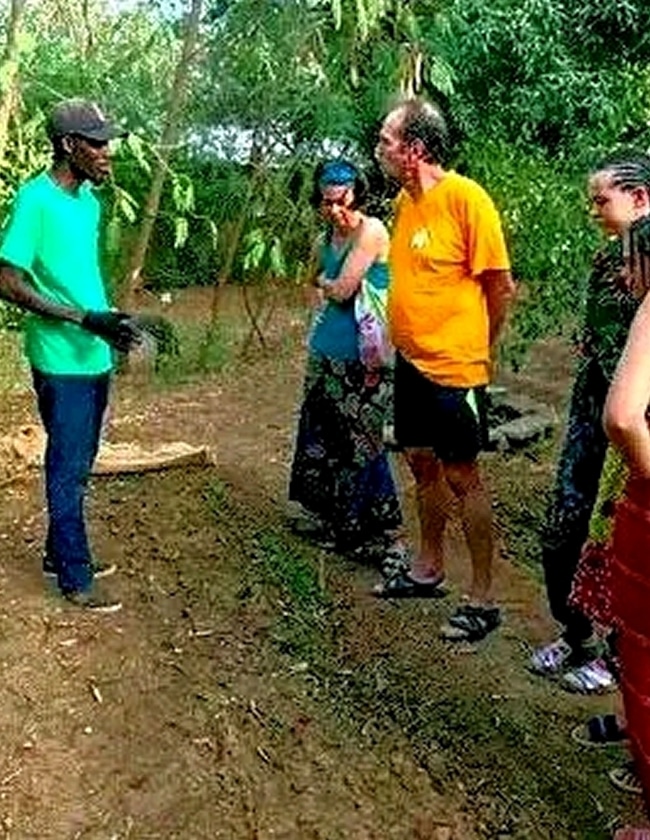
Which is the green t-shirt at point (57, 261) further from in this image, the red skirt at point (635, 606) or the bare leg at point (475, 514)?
the red skirt at point (635, 606)

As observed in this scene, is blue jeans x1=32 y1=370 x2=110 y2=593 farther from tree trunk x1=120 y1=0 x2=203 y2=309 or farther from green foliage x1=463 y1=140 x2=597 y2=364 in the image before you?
green foliage x1=463 y1=140 x2=597 y2=364

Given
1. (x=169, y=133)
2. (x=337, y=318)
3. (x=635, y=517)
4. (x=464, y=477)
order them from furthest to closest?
(x=169, y=133) → (x=337, y=318) → (x=464, y=477) → (x=635, y=517)

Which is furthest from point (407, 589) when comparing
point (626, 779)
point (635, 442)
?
point (635, 442)

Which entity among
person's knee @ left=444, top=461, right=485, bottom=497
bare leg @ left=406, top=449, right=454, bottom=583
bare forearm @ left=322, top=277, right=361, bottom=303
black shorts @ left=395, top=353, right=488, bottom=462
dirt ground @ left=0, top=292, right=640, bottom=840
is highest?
bare forearm @ left=322, top=277, right=361, bottom=303

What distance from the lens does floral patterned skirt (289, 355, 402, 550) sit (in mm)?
4879

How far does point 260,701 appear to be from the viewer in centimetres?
371

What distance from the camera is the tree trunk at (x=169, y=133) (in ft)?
25.8

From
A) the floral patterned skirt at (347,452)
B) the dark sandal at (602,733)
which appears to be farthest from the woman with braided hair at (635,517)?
the floral patterned skirt at (347,452)

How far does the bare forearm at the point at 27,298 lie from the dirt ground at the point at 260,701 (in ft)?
3.06

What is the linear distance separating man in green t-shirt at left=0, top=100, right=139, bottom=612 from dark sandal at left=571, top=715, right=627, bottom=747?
1.63 metres

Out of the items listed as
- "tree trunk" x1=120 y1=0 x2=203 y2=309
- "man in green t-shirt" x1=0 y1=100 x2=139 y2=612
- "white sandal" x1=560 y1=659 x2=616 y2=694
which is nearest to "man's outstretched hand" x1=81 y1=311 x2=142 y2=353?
"man in green t-shirt" x1=0 y1=100 x2=139 y2=612

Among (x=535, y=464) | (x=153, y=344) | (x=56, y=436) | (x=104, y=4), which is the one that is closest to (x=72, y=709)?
(x=56, y=436)

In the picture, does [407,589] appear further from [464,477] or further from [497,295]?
[497,295]

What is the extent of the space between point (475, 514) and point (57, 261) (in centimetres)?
144
